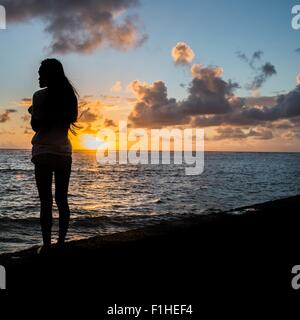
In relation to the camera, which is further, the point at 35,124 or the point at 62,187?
the point at 62,187

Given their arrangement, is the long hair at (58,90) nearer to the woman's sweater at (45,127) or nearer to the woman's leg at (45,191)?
the woman's sweater at (45,127)

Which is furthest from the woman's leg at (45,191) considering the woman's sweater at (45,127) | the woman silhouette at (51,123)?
the woman's sweater at (45,127)

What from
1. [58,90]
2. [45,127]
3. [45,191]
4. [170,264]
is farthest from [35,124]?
[170,264]

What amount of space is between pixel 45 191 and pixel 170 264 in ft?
4.90

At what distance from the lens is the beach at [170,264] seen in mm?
3102

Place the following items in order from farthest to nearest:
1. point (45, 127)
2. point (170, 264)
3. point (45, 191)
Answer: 1. point (45, 191)
2. point (45, 127)
3. point (170, 264)

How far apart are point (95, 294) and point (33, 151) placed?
1.68 meters

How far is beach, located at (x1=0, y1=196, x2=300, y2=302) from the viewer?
10.2 ft

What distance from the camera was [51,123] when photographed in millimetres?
3910

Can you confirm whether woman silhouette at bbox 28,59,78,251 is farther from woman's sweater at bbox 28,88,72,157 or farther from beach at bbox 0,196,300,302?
beach at bbox 0,196,300,302

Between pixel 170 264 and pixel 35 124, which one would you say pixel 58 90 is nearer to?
pixel 35 124
